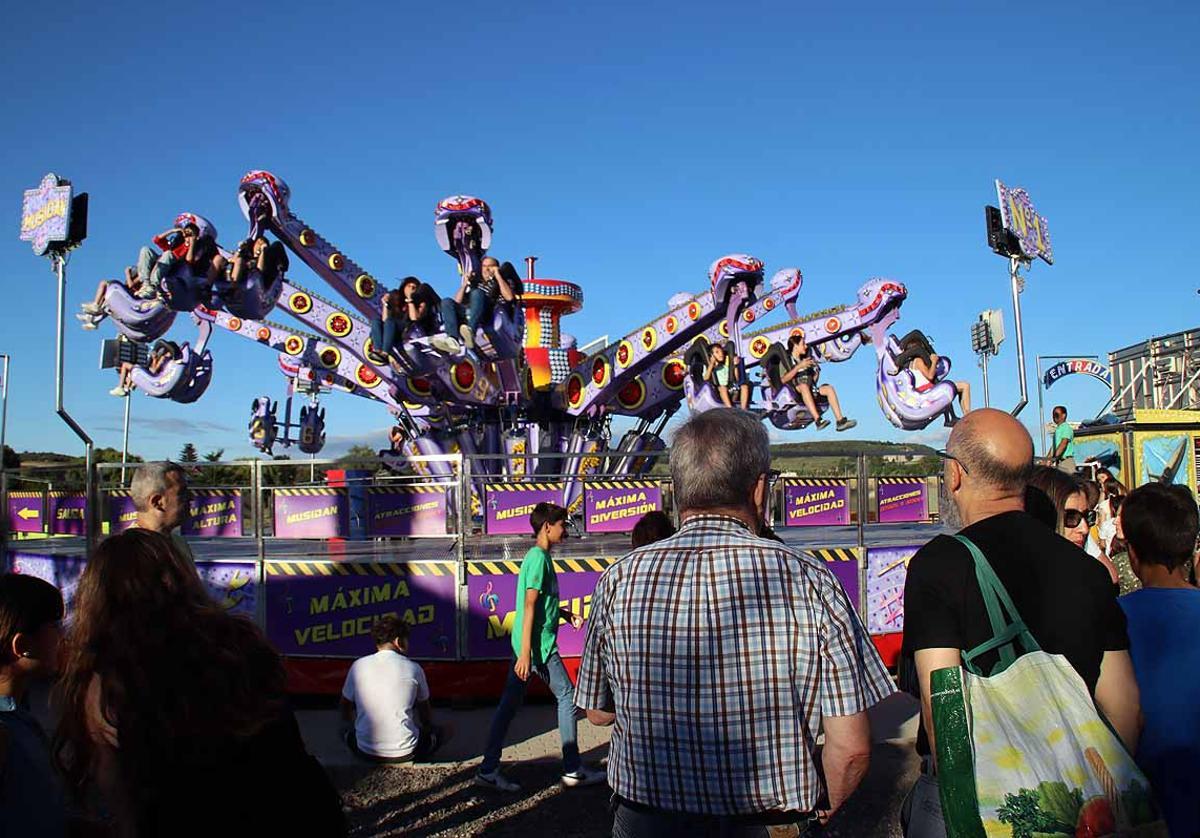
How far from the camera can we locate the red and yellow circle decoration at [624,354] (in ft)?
58.9

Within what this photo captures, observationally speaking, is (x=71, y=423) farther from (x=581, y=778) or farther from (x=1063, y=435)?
(x=1063, y=435)

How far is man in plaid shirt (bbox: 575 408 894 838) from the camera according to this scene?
83.0 inches

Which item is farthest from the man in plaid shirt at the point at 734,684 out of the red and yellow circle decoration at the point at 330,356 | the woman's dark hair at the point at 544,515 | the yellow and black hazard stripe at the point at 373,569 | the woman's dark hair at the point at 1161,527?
the red and yellow circle decoration at the point at 330,356

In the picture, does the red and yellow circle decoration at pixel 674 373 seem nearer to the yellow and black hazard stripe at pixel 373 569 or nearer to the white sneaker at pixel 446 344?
the white sneaker at pixel 446 344

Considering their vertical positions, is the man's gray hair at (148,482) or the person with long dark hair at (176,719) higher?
the man's gray hair at (148,482)

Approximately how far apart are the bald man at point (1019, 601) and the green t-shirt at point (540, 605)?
335 cm

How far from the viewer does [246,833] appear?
1.80m

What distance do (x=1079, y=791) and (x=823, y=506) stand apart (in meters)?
9.82

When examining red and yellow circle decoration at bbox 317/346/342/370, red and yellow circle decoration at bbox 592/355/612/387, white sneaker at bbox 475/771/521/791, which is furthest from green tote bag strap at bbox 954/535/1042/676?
red and yellow circle decoration at bbox 317/346/342/370

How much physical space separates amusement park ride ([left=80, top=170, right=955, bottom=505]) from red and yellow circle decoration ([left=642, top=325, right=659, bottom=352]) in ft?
0.10

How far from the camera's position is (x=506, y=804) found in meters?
5.18

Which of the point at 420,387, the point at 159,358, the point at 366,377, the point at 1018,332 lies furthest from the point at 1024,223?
the point at 159,358

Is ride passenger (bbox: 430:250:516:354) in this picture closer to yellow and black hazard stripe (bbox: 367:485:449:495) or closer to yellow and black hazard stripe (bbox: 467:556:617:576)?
yellow and black hazard stripe (bbox: 367:485:449:495)

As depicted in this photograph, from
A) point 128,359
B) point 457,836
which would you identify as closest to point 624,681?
point 457,836
